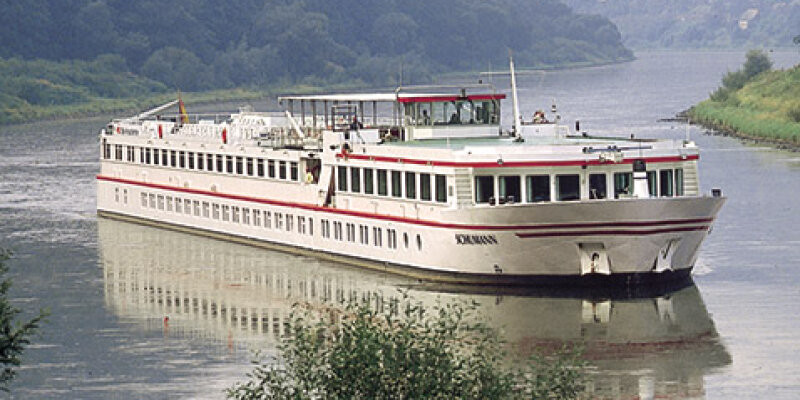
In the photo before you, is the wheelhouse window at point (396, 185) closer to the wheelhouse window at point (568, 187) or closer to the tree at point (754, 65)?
the wheelhouse window at point (568, 187)

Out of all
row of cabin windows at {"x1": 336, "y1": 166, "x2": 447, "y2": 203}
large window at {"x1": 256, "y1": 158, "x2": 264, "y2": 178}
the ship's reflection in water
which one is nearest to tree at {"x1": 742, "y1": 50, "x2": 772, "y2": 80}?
large window at {"x1": 256, "y1": 158, "x2": 264, "y2": 178}

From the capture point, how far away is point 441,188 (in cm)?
4200

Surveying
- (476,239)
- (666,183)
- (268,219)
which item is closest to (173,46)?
(268,219)

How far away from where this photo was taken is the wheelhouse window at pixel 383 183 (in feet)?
146

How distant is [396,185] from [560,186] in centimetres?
534

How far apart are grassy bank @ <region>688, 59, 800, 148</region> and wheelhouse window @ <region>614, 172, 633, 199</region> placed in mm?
49004

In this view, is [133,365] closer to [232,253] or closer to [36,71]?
[232,253]

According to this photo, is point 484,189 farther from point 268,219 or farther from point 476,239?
point 268,219

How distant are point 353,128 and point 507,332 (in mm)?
12561

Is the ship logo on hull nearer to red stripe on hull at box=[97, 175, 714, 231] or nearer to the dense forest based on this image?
red stripe on hull at box=[97, 175, 714, 231]

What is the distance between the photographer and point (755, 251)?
4762 cm

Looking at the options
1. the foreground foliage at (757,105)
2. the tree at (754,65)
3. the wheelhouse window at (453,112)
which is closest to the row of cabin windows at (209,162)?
the wheelhouse window at (453,112)

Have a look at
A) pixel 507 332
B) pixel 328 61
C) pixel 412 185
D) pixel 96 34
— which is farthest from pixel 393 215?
pixel 328 61

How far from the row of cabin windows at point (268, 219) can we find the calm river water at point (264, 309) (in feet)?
2.88
